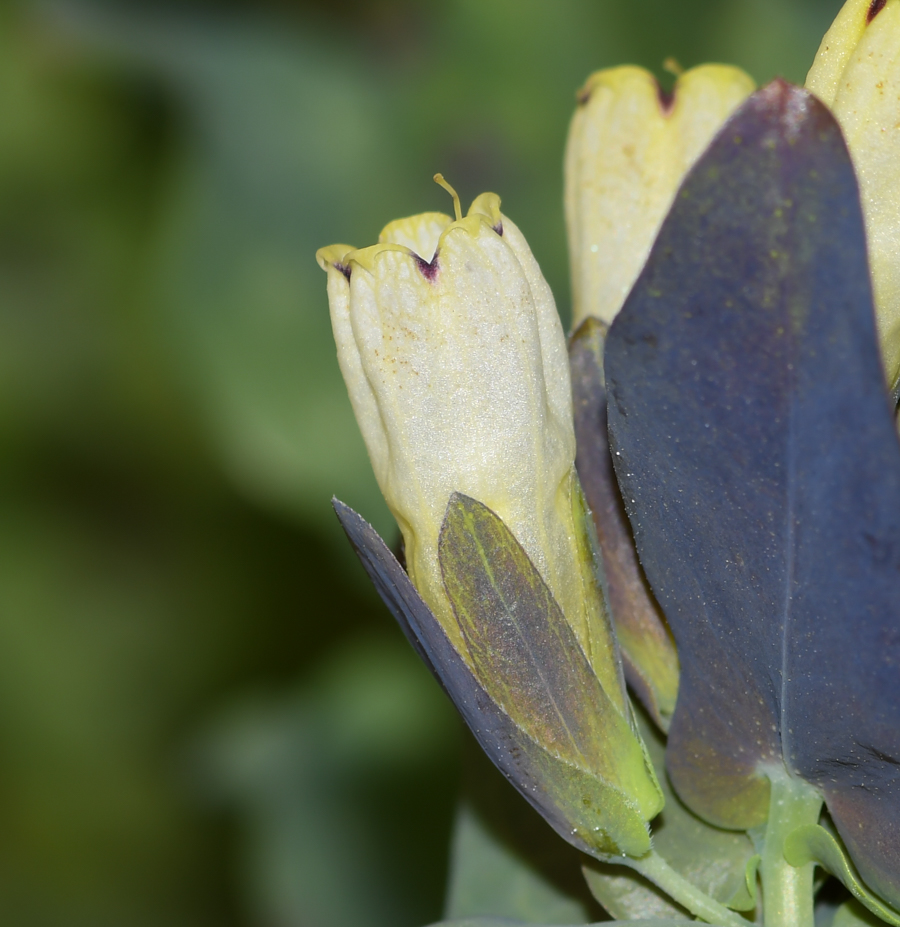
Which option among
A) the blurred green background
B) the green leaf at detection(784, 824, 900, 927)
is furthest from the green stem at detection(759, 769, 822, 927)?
the blurred green background

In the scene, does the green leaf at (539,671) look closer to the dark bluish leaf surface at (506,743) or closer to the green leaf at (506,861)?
the dark bluish leaf surface at (506,743)

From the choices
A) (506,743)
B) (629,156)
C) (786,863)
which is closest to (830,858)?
(786,863)

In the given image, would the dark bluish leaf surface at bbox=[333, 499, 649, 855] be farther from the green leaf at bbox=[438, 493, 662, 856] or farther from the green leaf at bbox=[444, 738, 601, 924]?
the green leaf at bbox=[444, 738, 601, 924]

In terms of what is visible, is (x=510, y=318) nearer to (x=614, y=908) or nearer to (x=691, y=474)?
(x=691, y=474)

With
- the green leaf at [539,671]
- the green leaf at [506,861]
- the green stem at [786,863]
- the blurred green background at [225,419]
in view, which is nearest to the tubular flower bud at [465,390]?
the green leaf at [539,671]

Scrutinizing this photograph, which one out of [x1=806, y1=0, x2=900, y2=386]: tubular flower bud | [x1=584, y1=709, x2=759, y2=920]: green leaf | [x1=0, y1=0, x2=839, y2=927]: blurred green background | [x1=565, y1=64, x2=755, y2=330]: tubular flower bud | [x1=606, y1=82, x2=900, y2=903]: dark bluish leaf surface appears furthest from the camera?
[x1=0, y1=0, x2=839, y2=927]: blurred green background
